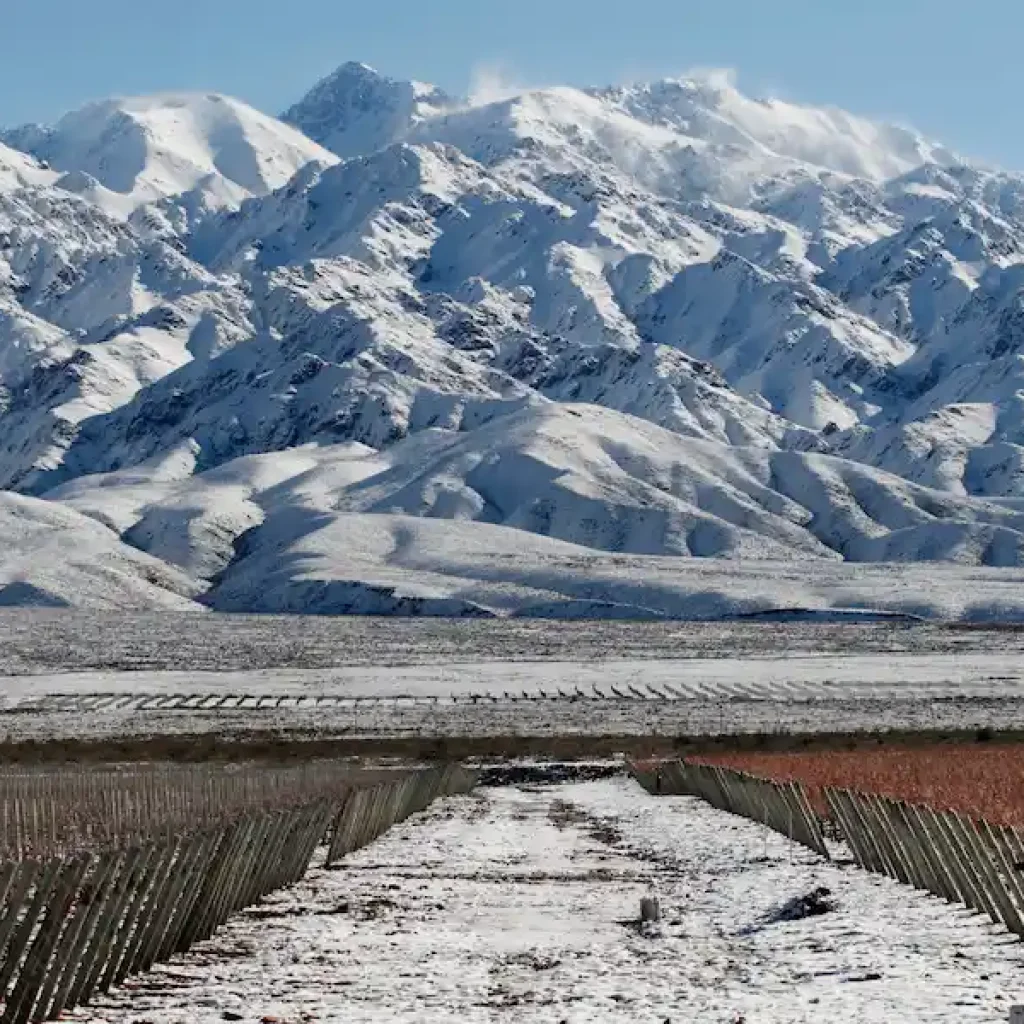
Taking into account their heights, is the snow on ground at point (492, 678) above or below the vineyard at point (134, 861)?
below

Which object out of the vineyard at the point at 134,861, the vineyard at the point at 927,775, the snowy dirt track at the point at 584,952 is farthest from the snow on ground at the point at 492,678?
the snowy dirt track at the point at 584,952

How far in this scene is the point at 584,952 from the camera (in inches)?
726

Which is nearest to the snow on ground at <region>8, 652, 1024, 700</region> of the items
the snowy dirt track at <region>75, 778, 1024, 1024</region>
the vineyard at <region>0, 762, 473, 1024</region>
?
the vineyard at <region>0, 762, 473, 1024</region>

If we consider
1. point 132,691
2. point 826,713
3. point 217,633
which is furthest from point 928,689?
point 217,633

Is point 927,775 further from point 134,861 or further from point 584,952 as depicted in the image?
point 134,861

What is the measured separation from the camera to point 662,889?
997 inches

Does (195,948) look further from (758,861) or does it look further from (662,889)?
(758,861)

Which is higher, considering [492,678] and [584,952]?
[584,952]

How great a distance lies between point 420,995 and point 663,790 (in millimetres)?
36915

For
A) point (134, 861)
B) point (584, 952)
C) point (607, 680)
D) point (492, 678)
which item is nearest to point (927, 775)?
point (584, 952)

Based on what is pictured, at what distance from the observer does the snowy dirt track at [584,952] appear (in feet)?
48.9

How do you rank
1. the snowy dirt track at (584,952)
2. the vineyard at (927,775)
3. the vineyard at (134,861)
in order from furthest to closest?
the vineyard at (927,775) < the snowy dirt track at (584,952) < the vineyard at (134,861)

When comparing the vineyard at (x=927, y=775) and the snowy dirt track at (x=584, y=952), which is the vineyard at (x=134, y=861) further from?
the vineyard at (x=927, y=775)

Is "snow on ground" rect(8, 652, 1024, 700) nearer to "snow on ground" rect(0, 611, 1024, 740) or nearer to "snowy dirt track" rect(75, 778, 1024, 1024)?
"snow on ground" rect(0, 611, 1024, 740)
